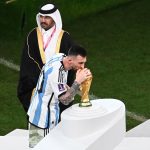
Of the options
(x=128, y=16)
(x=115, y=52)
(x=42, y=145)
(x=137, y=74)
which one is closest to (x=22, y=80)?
(x=42, y=145)

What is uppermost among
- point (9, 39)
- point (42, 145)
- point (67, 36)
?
point (67, 36)

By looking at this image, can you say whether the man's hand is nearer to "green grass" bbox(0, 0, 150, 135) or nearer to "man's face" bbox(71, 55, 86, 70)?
"man's face" bbox(71, 55, 86, 70)

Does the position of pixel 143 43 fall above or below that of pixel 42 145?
below

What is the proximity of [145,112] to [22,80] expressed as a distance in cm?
290

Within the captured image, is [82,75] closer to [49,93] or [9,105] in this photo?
[49,93]

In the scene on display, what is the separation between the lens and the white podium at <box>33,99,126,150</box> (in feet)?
19.7

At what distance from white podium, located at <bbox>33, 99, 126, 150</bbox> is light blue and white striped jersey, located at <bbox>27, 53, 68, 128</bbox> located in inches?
8.3

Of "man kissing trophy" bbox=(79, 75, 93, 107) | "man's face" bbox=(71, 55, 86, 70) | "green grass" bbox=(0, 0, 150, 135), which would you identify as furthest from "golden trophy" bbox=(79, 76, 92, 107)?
"green grass" bbox=(0, 0, 150, 135)

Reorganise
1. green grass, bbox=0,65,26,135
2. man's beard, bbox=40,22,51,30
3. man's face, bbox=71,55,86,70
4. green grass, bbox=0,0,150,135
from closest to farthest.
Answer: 1. man's face, bbox=71,55,86,70
2. man's beard, bbox=40,22,51,30
3. green grass, bbox=0,65,26,135
4. green grass, bbox=0,0,150,135

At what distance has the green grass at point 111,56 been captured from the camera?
10016mm

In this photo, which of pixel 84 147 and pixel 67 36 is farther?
pixel 67 36

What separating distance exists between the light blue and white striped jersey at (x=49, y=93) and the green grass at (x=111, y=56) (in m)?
2.67

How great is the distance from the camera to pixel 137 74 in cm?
1121

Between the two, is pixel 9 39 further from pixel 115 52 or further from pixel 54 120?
pixel 54 120
